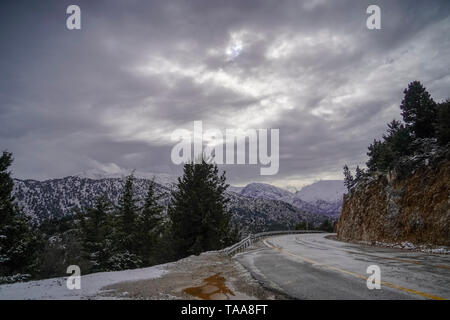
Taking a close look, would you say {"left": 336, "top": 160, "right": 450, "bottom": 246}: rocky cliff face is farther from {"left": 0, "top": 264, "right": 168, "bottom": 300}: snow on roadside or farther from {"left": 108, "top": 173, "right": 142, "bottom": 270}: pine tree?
{"left": 108, "top": 173, "right": 142, "bottom": 270}: pine tree

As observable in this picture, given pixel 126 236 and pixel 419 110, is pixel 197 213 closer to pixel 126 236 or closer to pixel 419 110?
pixel 126 236

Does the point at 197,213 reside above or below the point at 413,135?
below

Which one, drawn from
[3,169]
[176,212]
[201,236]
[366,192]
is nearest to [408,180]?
[366,192]

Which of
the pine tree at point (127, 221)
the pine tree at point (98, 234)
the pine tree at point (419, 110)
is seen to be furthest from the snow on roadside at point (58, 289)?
the pine tree at point (419, 110)

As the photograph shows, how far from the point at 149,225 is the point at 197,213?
34.8 ft

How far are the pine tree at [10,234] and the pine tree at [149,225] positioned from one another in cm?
1019

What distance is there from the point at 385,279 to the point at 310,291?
87.9 inches

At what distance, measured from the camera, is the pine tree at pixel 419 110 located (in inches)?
857

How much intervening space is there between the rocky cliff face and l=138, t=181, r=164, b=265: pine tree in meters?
22.4

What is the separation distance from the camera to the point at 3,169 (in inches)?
838

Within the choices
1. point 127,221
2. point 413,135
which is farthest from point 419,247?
point 127,221

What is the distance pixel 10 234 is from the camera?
20938mm

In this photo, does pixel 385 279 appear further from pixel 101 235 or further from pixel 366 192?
pixel 101 235

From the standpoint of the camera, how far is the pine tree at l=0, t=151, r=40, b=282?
65.3 feet
